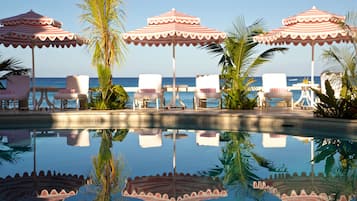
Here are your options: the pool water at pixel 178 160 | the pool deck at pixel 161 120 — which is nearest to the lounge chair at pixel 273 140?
the pool water at pixel 178 160

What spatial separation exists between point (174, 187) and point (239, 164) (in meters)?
1.78

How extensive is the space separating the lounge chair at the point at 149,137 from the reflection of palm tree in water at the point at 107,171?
2.20 feet

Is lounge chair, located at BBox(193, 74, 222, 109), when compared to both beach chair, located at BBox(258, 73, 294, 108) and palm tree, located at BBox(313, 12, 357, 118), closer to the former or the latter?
beach chair, located at BBox(258, 73, 294, 108)

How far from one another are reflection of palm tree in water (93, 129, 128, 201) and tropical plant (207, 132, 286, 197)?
4.18 ft

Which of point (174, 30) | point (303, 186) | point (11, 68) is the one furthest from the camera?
point (11, 68)

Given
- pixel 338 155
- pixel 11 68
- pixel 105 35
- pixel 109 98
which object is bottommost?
pixel 338 155

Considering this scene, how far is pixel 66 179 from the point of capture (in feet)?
19.1

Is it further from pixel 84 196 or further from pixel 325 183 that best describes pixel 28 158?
pixel 325 183

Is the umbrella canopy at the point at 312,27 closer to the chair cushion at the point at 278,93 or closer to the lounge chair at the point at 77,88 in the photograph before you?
the chair cushion at the point at 278,93

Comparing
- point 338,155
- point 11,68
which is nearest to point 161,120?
point 11,68

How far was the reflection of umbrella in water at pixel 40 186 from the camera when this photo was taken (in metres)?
4.79

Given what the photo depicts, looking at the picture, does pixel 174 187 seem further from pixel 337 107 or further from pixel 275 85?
pixel 275 85

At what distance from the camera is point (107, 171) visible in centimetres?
623

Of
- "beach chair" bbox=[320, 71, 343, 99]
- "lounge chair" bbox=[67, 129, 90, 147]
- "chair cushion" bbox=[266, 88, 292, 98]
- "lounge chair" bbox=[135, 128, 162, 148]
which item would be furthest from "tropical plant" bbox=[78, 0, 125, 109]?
"beach chair" bbox=[320, 71, 343, 99]
